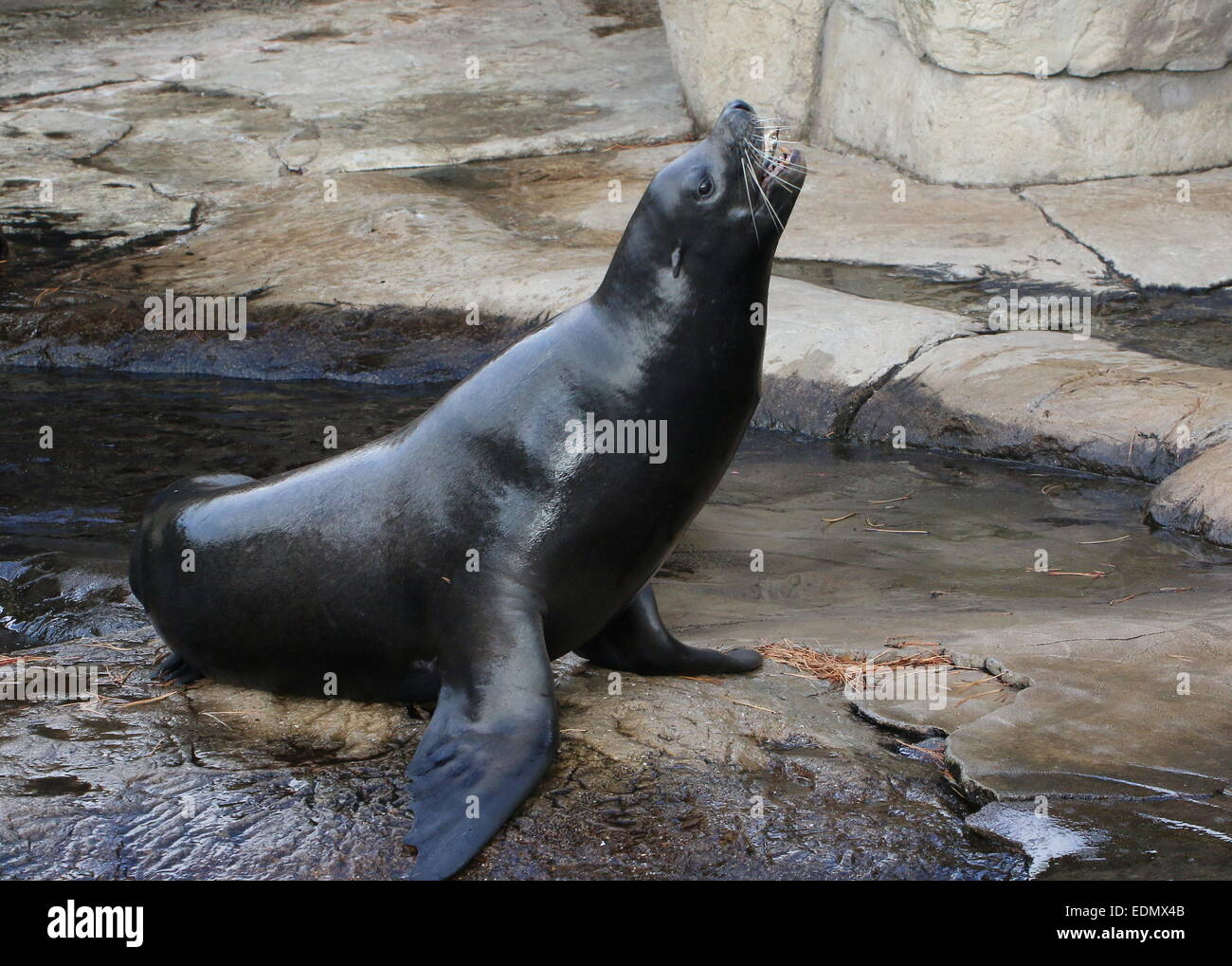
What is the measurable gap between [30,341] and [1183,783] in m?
6.90

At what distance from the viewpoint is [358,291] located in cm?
827

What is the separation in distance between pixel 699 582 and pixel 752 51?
6.97m

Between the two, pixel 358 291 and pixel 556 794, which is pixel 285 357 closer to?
pixel 358 291

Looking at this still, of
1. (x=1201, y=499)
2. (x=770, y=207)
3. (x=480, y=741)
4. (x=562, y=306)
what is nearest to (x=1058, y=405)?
(x=1201, y=499)

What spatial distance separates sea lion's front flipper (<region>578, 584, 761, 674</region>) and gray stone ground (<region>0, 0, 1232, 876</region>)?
0.13 meters

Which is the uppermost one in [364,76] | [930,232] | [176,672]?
[364,76]

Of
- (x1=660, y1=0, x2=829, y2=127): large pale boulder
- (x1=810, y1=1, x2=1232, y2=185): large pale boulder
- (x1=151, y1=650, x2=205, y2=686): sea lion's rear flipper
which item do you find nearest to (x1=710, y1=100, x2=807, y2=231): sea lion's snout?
(x1=151, y1=650, x2=205, y2=686): sea lion's rear flipper

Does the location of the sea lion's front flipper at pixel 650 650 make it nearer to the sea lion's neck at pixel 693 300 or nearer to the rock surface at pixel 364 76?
the sea lion's neck at pixel 693 300

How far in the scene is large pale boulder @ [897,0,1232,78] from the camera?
9.17 metres

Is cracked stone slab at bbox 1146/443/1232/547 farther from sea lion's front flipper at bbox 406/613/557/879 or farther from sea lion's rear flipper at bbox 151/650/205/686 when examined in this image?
sea lion's rear flipper at bbox 151/650/205/686

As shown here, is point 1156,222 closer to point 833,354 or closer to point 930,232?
point 930,232

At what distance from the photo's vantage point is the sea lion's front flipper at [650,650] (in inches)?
146

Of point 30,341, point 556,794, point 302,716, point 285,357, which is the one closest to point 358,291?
point 285,357

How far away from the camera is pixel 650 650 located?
147 inches
